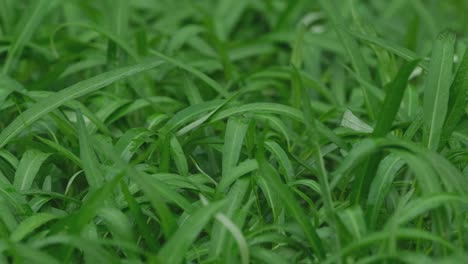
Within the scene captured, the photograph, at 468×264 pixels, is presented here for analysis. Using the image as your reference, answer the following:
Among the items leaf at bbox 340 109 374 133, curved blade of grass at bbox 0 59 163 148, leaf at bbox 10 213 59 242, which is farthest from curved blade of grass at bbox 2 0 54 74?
leaf at bbox 340 109 374 133

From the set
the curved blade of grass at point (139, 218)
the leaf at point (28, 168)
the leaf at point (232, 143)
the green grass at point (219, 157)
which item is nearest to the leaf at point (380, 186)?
the green grass at point (219, 157)

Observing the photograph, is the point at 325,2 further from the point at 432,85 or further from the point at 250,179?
the point at 250,179

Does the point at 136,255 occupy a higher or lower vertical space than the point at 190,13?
lower

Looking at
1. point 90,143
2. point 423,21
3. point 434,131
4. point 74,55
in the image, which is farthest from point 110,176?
point 423,21

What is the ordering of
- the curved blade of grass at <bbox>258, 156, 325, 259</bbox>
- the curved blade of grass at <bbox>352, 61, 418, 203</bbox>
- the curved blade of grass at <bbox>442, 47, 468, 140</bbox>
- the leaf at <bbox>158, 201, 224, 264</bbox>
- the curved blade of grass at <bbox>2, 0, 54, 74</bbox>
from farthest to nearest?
the curved blade of grass at <bbox>2, 0, 54, 74</bbox> < the curved blade of grass at <bbox>442, 47, 468, 140</bbox> < the curved blade of grass at <bbox>352, 61, 418, 203</bbox> < the curved blade of grass at <bbox>258, 156, 325, 259</bbox> < the leaf at <bbox>158, 201, 224, 264</bbox>

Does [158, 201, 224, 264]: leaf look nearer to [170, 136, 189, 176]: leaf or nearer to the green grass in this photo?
the green grass

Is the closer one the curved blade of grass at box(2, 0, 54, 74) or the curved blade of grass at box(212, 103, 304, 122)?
the curved blade of grass at box(212, 103, 304, 122)

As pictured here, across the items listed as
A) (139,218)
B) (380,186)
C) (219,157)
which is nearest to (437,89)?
(380,186)
